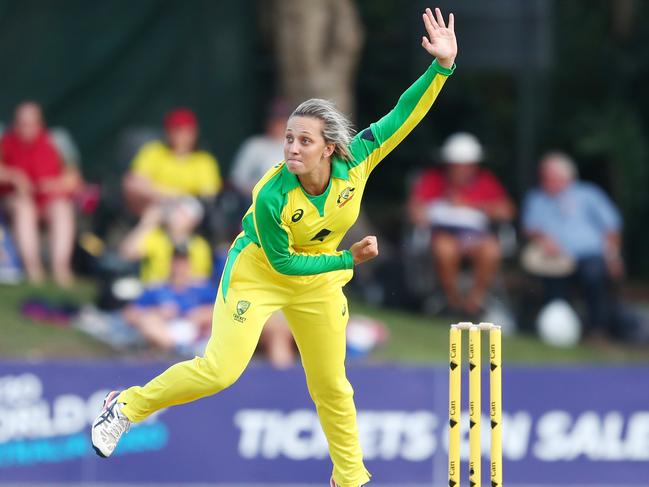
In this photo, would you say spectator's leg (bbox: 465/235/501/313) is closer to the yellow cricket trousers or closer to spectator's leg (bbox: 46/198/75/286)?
spectator's leg (bbox: 46/198/75/286)

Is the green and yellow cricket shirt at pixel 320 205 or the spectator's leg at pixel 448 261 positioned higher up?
the spectator's leg at pixel 448 261

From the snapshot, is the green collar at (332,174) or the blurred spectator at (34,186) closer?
the green collar at (332,174)

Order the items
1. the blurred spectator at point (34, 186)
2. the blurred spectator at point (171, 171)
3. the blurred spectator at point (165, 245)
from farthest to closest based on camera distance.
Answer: the blurred spectator at point (34, 186) → the blurred spectator at point (171, 171) → the blurred spectator at point (165, 245)

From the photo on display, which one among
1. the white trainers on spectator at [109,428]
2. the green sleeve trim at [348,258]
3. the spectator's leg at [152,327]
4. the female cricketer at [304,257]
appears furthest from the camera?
the spectator's leg at [152,327]

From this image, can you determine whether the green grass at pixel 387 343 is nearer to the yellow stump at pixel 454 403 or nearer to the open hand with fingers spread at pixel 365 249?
the open hand with fingers spread at pixel 365 249

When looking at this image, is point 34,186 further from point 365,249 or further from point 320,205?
point 365,249

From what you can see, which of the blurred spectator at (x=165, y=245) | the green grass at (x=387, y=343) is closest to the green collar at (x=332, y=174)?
the blurred spectator at (x=165, y=245)

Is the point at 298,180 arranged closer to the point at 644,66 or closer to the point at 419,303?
the point at 419,303

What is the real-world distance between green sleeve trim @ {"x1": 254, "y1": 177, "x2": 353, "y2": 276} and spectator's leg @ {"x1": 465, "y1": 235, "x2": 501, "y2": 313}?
4819mm

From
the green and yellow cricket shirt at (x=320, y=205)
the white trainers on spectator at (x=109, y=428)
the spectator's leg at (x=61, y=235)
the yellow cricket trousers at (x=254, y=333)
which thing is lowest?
the white trainers on spectator at (x=109, y=428)

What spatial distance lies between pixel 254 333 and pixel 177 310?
145 inches

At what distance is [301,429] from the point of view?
941 centimetres

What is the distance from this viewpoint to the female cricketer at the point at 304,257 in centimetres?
612

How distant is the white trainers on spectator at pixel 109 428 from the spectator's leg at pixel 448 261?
4775mm
